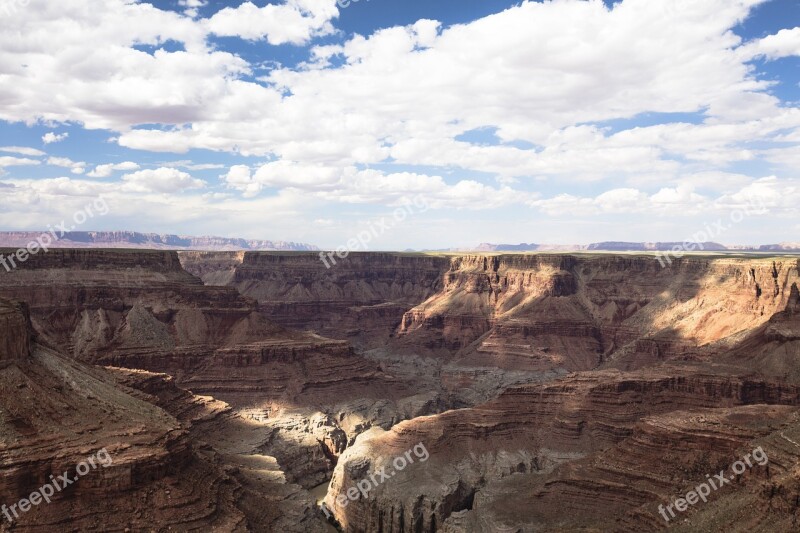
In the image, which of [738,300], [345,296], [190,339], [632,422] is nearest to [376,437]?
[632,422]

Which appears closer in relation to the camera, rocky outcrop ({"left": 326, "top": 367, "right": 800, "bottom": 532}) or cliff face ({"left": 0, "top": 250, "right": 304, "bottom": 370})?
rocky outcrop ({"left": 326, "top": 367, "right": 800, "bottom": 532})

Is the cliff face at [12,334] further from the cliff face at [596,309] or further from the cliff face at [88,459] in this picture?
the cliff face at [596,309]

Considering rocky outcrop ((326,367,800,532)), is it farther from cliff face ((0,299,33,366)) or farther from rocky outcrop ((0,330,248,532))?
cliff face ((0,299,33,366))

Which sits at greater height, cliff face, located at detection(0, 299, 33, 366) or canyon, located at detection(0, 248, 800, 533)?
cliff face, located at detection(0, 299, 33, 366)
